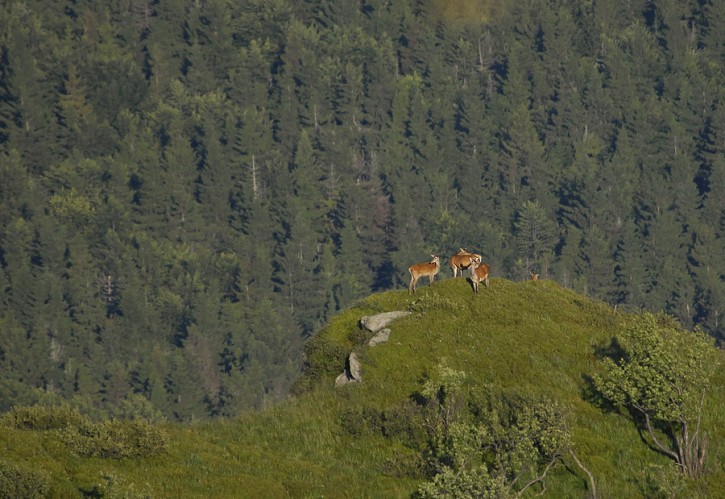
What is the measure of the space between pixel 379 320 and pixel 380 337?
6.91 ft

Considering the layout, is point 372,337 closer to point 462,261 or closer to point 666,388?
point 462,261

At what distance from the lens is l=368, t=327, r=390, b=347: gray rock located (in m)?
48.8

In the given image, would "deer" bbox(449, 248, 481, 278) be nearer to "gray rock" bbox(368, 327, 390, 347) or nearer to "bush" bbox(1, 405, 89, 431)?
"gray rock" bbox(368, 327, 390, 347)

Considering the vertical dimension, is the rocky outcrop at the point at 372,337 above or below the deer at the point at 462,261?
below

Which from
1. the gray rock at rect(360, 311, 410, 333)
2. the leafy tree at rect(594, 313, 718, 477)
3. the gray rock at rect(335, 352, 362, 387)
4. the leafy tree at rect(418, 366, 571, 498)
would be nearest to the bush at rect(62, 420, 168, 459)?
the leafy tree at rect(418, 366, 571, 498)

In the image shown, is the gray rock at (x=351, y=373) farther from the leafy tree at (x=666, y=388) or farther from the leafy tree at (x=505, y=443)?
the leafy tree at (x=666, y=388)

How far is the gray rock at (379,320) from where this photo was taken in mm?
50725

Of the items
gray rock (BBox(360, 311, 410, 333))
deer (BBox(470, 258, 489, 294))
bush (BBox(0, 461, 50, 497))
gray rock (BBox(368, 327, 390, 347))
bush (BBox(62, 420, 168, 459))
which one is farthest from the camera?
deer (BBox(470, 258, 489, 294))

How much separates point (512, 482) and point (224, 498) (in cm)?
704

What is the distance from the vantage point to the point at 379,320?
51125mm

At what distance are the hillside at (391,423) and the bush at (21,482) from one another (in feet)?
0.21

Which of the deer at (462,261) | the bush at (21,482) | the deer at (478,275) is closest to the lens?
the bush at (21,482)

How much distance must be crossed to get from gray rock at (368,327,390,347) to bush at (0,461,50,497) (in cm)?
1530

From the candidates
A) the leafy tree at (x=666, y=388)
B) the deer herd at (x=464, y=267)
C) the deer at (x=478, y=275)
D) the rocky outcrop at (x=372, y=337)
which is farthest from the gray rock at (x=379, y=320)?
the leafy tree at (x=666, y=388)
